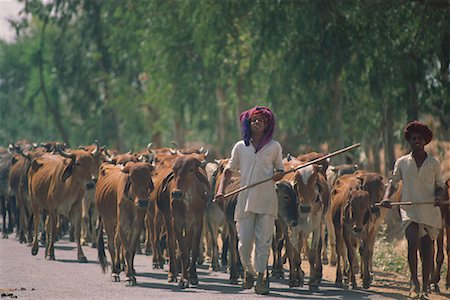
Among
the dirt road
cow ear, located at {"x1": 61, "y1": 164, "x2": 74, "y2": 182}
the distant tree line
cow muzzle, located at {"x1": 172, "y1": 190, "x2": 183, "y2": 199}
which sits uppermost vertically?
the distant tree line

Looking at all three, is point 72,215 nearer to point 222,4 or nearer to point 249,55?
point 222,4

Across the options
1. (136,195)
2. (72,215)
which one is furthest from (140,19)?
(136,195)

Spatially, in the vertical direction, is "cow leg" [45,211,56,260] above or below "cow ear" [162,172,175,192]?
below

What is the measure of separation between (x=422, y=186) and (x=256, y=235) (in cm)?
228

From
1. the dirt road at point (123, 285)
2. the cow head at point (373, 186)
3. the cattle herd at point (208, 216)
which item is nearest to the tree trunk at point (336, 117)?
the cattle herd at point (208, 216)

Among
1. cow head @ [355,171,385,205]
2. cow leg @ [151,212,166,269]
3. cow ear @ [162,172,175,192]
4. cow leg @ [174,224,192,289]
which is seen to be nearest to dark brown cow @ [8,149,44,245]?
cow leg @ [151,212,166,269]

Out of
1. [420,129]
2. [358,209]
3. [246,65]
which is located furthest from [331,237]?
[246,65]

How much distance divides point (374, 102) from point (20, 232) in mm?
11296

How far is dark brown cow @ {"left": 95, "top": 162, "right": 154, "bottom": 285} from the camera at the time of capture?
18.0m

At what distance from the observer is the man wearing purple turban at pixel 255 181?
16.1m

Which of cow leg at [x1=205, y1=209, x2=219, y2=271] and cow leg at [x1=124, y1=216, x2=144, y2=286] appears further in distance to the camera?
cow leg at [x1=205, y1=209, x2=219, y2=271]

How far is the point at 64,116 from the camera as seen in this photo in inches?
3088

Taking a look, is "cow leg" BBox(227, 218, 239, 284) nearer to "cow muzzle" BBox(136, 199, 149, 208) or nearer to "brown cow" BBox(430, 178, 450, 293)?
"cow muzzle" BBox(136, 199, 149, 208)

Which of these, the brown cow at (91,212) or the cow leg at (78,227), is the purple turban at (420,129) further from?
the brown cow at (91,212)
